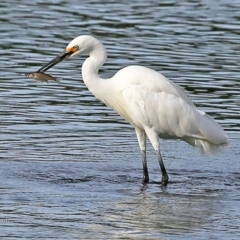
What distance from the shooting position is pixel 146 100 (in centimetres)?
1184

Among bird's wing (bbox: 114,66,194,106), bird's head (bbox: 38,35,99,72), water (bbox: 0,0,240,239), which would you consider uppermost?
bird's head (bbox: 38,35,99,72)

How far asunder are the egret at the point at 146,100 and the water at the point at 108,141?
56 centimetres

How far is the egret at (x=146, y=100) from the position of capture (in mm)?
11828

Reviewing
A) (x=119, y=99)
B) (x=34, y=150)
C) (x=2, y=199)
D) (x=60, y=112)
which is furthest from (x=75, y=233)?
(x=60, y=112)

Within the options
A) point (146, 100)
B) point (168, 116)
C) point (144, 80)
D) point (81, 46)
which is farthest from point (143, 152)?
point (81, 46)

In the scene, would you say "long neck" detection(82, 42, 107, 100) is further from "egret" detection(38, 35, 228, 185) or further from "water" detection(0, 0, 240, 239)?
"water" detection(0, 0, 240, 239)

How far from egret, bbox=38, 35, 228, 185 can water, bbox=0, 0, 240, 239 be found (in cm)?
56

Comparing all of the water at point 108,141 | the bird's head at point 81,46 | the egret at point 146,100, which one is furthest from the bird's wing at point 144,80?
the water at point 108,141

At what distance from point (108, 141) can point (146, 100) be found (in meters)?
2.27

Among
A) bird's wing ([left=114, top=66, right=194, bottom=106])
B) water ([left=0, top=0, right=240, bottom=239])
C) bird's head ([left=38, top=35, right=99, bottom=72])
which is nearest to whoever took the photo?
water ([left=0, top=0, right=240, bottom=239])

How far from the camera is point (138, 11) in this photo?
86.0ft

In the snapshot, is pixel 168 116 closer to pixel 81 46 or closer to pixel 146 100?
pixel 146 100

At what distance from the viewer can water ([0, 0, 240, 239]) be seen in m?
9.68

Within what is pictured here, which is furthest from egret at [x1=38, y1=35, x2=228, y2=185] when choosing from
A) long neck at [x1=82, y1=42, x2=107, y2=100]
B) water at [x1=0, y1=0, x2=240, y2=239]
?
water at [x1=0, y1=0, x2=240, y2=239]
